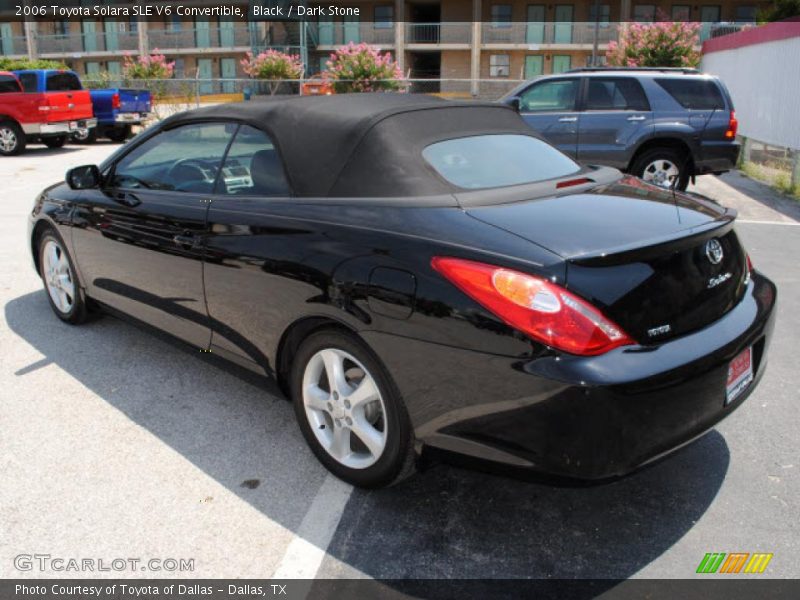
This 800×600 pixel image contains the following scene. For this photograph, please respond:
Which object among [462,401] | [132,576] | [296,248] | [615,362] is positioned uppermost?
[296,248]

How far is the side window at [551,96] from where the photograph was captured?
34.9 ft

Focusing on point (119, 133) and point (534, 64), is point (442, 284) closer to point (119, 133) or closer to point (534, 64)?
point (119, 133)

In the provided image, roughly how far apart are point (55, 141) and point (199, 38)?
28.6 metres

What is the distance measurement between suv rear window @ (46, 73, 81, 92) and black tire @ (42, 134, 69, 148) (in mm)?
1147

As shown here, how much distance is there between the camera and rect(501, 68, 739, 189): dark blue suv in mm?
10117

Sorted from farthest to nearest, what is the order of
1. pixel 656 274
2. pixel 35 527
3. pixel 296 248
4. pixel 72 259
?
pixel 72 259
pixel 296 248
pixel 35 527
pixel 656 274

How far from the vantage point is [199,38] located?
45.1 metres

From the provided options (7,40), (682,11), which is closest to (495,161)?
(682,11)

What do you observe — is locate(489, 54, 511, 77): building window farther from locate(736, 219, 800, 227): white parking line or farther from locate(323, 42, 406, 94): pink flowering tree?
locate(736, 219, 800, 227): white parking line

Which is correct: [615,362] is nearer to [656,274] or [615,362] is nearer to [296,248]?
[656,274]

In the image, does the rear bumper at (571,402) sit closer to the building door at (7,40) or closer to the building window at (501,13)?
the building window at (501,13)

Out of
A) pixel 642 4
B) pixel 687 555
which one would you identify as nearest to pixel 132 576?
pixel 687 555

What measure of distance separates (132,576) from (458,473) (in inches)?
56.2

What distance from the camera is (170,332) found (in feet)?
13.4
